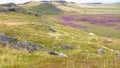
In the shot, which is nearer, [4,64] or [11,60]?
[4,64]

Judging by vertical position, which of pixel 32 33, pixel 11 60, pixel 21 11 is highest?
pixel 11 60

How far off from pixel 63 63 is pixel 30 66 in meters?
1.28

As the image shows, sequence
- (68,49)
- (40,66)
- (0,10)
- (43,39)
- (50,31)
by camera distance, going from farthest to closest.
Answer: (0,10) → (50,31) → (43,39) → (68,49) → (40,66)

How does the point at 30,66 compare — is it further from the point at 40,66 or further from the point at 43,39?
the point at 43,39

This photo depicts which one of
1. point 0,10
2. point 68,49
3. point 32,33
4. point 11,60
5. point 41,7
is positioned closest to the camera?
point 11,60

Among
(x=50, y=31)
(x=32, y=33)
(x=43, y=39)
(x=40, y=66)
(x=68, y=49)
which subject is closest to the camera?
(x=40, y=66)

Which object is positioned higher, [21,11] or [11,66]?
→ [11,66]

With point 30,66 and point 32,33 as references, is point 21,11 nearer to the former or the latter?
point 32,33

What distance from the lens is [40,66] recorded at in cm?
1083

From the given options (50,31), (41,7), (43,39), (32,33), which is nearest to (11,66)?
(43,39)

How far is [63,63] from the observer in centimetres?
1123

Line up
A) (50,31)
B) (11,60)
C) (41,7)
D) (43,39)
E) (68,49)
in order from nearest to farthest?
(11,60), (68,49), (43,39), (50,31), (41,7)

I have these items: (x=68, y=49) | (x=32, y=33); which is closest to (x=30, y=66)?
(x=68, y=49)

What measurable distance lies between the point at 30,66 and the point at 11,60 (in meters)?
1.99
